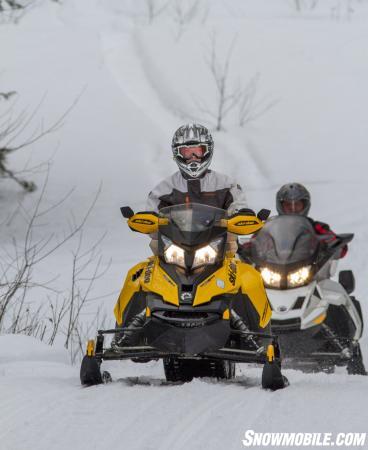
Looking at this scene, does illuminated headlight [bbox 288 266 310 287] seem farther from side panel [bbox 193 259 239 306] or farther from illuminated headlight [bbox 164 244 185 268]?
illuminated headlight [bbox 164 244 185 268]

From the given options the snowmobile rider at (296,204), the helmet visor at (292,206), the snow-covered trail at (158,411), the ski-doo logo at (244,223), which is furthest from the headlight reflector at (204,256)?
the helmet visor at (292,206)

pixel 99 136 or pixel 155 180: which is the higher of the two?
pixel 99 136

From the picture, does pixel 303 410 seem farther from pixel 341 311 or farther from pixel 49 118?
pixel 49 118

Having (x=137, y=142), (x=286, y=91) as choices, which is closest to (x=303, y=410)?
(x=137, y=142)

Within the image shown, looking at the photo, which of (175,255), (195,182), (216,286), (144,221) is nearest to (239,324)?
(216,286)

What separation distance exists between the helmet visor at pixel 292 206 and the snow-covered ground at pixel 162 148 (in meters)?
2.17

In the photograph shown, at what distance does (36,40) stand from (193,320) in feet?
82.1

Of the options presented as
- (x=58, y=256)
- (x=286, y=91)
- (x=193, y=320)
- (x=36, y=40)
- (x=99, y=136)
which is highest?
(x=36, y=40)

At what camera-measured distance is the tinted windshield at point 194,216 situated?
6.54m

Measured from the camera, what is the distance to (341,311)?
929 centimetres

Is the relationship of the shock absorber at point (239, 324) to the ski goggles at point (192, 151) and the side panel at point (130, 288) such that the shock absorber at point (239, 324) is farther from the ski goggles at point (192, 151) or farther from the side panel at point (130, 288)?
the ski goggles at point (192, 151)

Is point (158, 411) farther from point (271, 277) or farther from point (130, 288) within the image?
point (271, 277)

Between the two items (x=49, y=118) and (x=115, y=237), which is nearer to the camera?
(x=115, y=237)

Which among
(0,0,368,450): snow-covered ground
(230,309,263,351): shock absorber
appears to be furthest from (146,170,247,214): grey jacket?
(0,0,368,450): snow-covered ground
